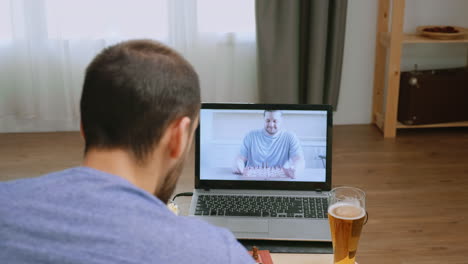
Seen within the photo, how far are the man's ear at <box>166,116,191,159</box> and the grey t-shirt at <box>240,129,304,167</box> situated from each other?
736mm

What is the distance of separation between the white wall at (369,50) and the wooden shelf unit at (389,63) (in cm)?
5

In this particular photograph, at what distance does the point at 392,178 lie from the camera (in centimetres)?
323

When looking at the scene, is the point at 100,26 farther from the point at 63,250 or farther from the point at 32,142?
the point at 63,250

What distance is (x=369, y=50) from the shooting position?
3994 millimetres

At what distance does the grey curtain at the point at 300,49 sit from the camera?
3715mm

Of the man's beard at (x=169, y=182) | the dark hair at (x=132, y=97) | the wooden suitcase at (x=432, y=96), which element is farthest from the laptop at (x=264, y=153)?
the wooden suitcase at (x=432, y=96)

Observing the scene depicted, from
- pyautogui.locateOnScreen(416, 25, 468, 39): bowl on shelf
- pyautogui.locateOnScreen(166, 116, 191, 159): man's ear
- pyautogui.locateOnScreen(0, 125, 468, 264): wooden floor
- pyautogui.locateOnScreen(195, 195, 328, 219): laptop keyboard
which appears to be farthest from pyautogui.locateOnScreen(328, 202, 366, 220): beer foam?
pyautogui.locateOnScreen(416, 25, 468, 39): bowl on shelf

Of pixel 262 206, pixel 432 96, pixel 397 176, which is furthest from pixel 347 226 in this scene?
pixel 432 96

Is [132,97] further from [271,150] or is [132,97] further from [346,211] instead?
[271,150]

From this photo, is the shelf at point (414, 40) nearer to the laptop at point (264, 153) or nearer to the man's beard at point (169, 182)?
the laptop at point (264, 153)

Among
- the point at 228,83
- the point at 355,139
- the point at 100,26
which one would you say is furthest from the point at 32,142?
the point at 355,139

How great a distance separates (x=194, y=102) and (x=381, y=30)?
3.10 meters

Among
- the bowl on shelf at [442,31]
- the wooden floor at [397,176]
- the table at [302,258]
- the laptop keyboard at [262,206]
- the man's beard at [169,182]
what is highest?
the man's beard at [169,182]

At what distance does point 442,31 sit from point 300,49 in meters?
0.85
